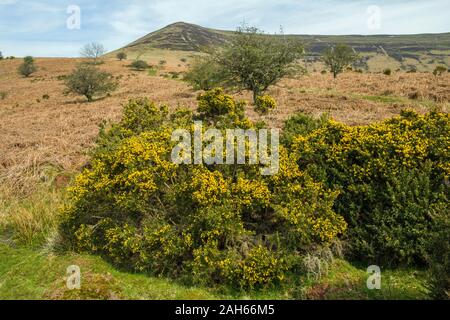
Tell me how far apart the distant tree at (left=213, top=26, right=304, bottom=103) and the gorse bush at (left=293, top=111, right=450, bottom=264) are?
11730 millimetres

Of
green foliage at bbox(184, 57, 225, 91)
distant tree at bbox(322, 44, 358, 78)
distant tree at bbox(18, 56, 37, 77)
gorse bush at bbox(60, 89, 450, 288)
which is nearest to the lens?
gorse bush at bbox(60, 89, 450, 288)

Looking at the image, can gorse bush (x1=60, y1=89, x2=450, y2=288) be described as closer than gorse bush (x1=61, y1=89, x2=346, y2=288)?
No

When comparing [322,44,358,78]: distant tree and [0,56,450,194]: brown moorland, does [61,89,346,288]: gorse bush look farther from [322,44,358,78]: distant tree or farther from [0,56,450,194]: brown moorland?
[322,44,358,78]: distant tree

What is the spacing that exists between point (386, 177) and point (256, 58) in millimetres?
13243

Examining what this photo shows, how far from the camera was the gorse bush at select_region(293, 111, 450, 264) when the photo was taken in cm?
749

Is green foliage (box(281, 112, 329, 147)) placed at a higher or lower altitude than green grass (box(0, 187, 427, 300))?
higher

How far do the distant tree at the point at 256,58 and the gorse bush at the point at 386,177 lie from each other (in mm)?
11730

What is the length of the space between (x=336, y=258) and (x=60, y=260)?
5616mm

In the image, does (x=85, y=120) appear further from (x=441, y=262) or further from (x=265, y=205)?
(x=441, y=262)

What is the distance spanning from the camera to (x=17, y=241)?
8.89 metres

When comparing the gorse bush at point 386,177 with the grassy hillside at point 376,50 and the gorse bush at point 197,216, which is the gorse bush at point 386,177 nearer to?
the gorse bush at point 197,216

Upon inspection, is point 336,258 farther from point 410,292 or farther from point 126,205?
point 126,205

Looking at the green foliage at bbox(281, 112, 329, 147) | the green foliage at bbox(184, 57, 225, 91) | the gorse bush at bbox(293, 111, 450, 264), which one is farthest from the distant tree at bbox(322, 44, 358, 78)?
the gorse bush at bbox(293, 111, 450, 264)

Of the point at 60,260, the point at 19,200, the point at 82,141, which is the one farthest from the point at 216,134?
the point at 82,141
